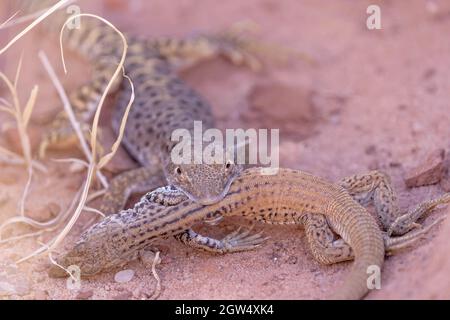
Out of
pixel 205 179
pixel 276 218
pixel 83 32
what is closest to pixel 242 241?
pixel 276 218

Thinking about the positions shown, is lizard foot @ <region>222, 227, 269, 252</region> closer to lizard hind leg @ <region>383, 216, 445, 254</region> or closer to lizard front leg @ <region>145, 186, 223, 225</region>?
lizard front leg @ <region>145, 186, 223, 225</region>

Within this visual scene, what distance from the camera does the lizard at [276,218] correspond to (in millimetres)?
4926

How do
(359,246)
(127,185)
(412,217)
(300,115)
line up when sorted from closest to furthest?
1. (359,246)
2. (412,217)
3. (127,185)
4. (300,115)

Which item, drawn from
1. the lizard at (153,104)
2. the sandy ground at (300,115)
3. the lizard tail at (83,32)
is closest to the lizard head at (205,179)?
the lizard at (153,104)

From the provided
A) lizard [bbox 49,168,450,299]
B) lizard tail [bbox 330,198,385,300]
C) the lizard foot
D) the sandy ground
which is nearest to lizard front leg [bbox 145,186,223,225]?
lizard [bbox 49,168,450,299]

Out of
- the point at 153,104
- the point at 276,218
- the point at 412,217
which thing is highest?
the point at 153,104

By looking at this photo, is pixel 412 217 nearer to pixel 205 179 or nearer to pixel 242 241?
pixel 242 241

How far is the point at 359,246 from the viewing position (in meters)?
4.73

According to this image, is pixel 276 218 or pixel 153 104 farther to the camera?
pixel 153 104

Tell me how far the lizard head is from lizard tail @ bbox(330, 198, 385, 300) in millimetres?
869

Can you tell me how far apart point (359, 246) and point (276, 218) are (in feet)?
3.01

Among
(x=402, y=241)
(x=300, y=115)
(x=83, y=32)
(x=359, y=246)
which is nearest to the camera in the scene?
(x=359, y=246)

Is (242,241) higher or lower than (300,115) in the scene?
lower
